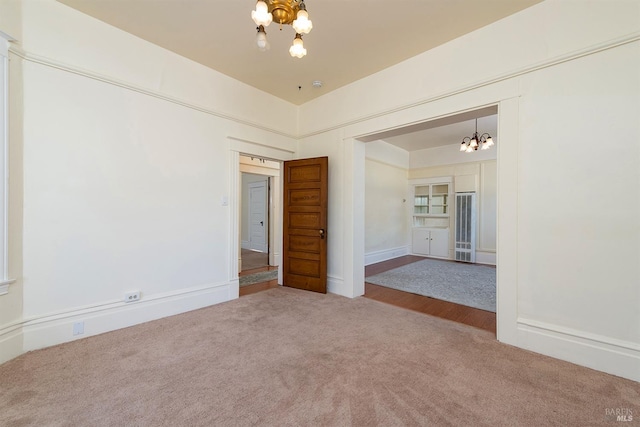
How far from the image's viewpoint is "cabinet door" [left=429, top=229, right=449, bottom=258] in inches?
279

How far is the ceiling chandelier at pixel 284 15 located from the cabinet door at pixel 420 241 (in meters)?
6.90

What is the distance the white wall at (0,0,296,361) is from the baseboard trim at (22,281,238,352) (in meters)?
0.01

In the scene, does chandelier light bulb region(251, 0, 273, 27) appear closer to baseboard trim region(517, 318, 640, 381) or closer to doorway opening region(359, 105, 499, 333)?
baseboard trim region(517, 318, 640, 381)

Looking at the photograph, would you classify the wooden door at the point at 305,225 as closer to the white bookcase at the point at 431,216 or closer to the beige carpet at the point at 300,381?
the beige carpet at the point at 300,381

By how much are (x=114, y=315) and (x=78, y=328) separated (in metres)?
0.28

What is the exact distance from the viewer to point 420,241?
7.61m

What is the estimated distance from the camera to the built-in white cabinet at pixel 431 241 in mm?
7116

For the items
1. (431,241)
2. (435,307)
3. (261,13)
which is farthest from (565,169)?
(431,241)

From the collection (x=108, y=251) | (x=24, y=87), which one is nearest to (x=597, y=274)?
(x=108, y=251)

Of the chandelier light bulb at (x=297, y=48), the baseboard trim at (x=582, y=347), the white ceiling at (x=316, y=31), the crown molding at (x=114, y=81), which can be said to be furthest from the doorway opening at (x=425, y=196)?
the chandelier light bulb at (x=297, y=48)

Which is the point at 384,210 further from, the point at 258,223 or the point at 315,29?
the point at 315,29

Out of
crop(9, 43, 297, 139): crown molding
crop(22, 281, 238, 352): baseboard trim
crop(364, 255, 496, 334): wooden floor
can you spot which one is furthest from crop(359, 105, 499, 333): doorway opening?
crop(9, 43, 297, 139): crown molding

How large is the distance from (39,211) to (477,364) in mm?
4112

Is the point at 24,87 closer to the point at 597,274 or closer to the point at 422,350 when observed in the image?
the point at 422,350
